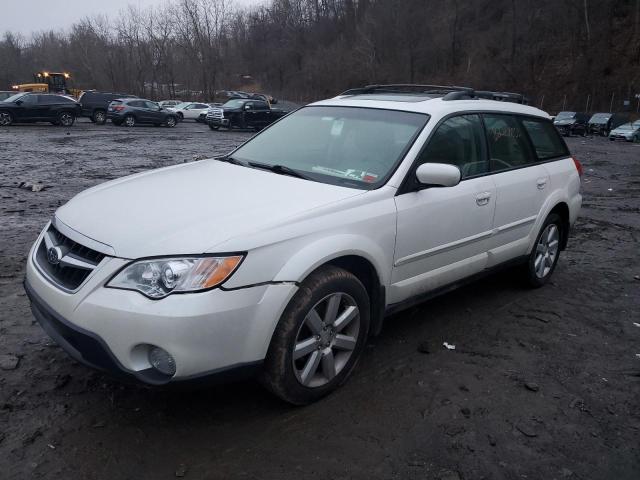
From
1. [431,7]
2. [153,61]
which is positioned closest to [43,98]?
[153,61]

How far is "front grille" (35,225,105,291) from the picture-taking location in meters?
2.74

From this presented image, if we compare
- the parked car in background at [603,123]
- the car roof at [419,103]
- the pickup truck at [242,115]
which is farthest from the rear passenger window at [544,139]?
the parked car in background at [603,123]

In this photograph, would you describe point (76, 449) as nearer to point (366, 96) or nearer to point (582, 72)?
point (366, 96)

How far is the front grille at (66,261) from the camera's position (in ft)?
8.98

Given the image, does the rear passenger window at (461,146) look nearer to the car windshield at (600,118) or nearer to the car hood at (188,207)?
the car hood at (188,207)

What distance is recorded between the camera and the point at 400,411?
10.3ft

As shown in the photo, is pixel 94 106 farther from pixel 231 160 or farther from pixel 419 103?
pixel 419 103

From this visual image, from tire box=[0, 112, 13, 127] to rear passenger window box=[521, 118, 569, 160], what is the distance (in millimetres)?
Answer: 24927

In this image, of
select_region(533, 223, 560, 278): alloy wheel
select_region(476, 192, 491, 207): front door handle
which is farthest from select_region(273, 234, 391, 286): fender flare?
select_region(533, 223, 560, 278): alloy wheel

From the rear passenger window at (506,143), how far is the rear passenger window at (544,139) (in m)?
0.16

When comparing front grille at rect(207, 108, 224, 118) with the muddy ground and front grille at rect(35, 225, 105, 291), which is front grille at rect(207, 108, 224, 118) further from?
front grille at rect(35, 225, 105, 291)

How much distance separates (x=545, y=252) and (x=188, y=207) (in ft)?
11.8

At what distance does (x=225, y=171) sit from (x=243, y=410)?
164 centimetres

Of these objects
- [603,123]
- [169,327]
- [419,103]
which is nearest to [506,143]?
[419,103]
